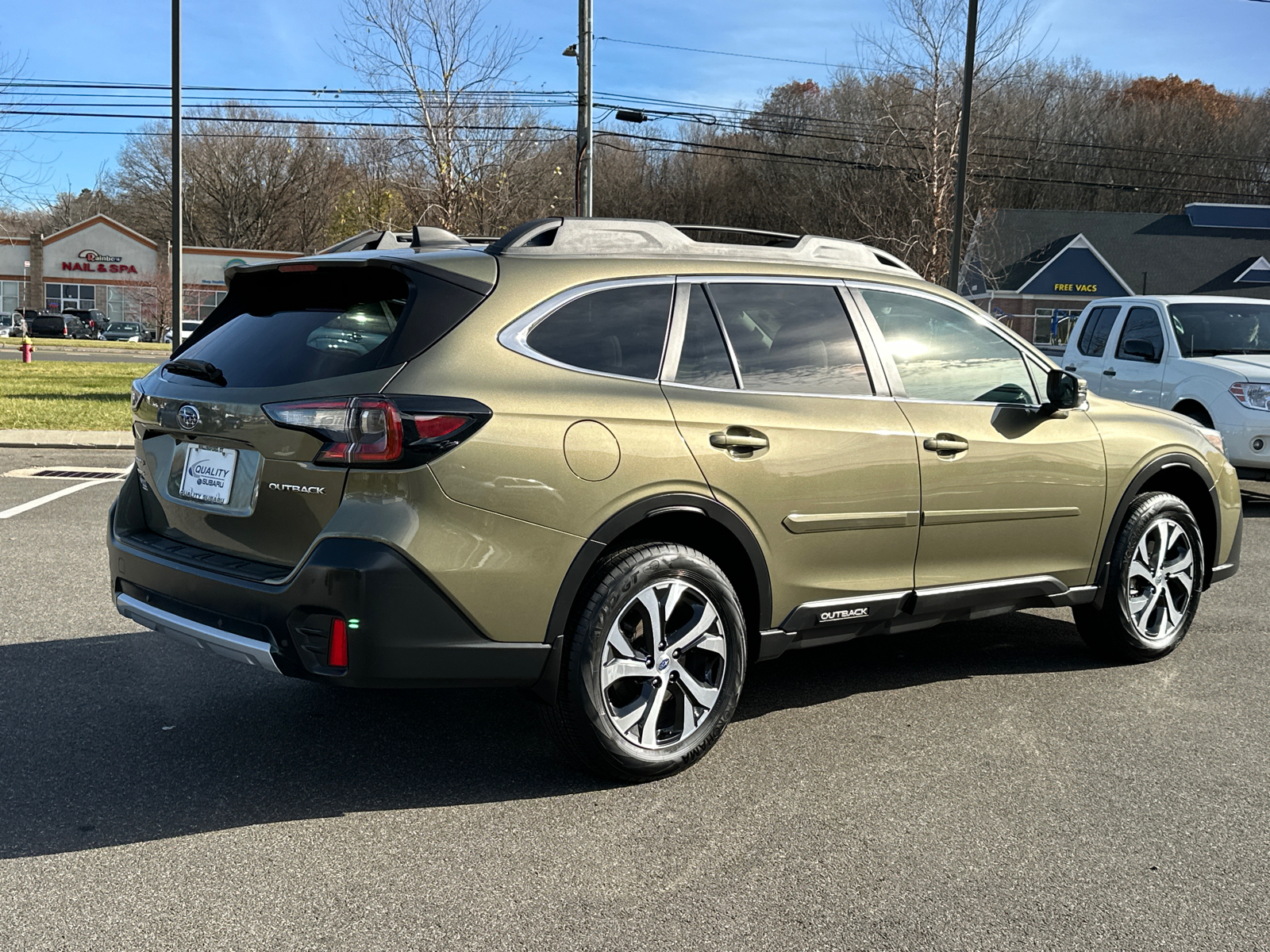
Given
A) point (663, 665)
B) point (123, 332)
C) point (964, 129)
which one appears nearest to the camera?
point (663, 665)

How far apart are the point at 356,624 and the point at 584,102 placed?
58.7 ft

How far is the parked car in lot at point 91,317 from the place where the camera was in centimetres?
7081

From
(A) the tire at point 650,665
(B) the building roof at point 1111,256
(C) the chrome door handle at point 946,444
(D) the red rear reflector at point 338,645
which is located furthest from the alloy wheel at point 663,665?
(B) the building roof at point 1111,256

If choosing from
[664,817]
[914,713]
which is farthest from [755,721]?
[664,817]

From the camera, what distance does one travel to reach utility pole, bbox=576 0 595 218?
19.6 meters

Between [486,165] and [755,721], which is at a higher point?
[486,165]

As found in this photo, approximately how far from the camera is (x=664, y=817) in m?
A: 3.64

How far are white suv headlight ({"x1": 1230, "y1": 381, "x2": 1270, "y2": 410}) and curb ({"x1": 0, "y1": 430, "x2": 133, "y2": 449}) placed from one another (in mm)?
11762

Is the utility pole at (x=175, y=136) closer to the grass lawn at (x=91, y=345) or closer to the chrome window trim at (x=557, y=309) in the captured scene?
the chrome window trim at (x=557, y=309)

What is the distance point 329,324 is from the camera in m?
3.80

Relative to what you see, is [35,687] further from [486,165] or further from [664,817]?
[486,165]

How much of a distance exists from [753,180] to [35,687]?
8646cm

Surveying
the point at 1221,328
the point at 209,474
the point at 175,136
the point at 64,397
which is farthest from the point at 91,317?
the point at 209,474

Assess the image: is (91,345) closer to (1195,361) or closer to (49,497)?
(49,497)
